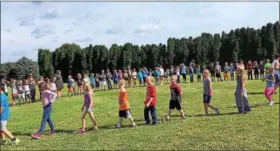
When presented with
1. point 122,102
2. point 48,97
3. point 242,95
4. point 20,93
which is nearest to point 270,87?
point 242,95

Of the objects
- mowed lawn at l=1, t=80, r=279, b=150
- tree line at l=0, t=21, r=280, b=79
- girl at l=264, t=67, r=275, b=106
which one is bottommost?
mowed lawn at l=1, t=80, r=279, b=150

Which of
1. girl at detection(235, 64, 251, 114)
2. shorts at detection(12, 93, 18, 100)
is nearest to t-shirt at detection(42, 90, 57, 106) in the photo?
girl at detection(235, 64, 251, 114)

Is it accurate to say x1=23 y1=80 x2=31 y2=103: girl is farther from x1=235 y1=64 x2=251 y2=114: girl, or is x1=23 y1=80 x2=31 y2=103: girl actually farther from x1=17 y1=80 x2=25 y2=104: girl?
x1=235 y1=64 x2=251 y2=114: girl

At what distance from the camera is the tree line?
3231 inches

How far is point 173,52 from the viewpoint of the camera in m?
87.2

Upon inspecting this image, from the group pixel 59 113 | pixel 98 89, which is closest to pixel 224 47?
pixel 98 89

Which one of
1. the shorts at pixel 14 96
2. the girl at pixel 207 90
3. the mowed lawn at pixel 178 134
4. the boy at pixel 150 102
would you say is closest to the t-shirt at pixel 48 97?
the mowed lawn at pixel 178 134

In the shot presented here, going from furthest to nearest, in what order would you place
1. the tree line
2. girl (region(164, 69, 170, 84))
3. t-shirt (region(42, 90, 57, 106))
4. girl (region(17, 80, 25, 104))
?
the tree line, girl (region(164, 69, 170, 84)), girl (region(17, 80, 25, 104)), t-shirt (region(42, 90, 57, 106))

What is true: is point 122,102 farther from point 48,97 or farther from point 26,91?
point 26,91

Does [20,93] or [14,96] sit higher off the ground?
[20,93]

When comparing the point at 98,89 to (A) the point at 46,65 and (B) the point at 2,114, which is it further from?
(A) the point at 46,65

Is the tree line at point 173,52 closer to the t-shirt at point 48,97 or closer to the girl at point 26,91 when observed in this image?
the girl at point 26,91

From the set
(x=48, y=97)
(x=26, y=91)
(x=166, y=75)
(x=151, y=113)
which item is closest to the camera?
(x=48, y=97)

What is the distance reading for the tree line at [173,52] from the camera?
82.1 m
